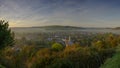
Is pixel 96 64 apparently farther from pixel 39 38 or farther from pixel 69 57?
pixel 39 38

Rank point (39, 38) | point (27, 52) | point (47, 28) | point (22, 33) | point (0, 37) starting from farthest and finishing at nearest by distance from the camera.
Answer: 1. point (47, 28)
2. point (39, 38)
3. point (22, 33)
4. point (27, 52)
5. point (0, 37)

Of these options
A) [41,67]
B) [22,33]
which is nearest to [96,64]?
[41,67]

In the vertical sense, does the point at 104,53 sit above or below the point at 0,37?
below

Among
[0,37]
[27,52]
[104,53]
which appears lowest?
[27,52]

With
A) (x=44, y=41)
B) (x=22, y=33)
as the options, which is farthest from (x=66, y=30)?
(x=22, y=33)

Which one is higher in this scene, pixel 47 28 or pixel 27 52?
pixel 47 28

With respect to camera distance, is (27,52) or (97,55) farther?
(27,52)

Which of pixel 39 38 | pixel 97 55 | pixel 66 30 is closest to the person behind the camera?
pixel 97 55

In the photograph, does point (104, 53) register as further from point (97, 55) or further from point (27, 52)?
point (27, 52)

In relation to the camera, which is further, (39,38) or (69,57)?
(39,38)
